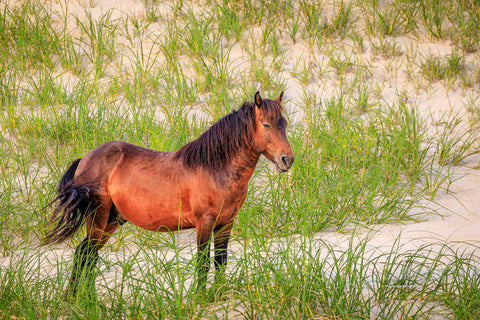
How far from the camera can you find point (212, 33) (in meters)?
7.71

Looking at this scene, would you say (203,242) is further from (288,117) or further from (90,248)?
(288,117)

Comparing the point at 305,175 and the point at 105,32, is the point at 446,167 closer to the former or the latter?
the point at 305,175

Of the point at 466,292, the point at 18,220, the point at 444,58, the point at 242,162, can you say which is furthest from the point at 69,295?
the point at 444,58

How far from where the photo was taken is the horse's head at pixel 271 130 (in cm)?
318

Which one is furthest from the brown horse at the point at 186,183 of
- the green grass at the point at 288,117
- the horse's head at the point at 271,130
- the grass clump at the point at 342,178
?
the grass clump at the point at 342,178

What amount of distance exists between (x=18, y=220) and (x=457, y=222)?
147 inches

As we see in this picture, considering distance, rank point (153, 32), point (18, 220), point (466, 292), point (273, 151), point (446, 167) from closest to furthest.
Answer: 1. point (273, 151)
2. point (466, 292)
3. point (18, 220)
4. point (446, 167)
5. point (153, 32)

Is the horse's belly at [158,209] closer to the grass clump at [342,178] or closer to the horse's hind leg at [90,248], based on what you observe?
the horse's hind leg at [90,248]

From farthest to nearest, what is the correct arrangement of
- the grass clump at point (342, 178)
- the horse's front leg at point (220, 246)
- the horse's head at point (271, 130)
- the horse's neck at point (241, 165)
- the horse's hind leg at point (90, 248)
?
the grass clump at point (342, 178)
the horse's hind leg at point (90, 248)
the horse's front leg at point (220, 246)
the horse's neck at point (241, 165)
the horse's head at point (271, 130)

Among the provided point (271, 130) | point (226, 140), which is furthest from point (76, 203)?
point (271, 130)

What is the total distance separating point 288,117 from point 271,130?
11.6 ft

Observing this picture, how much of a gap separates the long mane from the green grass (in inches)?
27.2

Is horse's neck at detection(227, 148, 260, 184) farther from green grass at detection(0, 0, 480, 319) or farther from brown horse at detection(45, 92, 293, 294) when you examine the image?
green grass at detection(0, 0, 480, 319)

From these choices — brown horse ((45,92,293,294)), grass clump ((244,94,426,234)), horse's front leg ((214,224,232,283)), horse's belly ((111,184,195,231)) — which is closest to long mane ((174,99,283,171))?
brown horse ((45,92,293,294))
